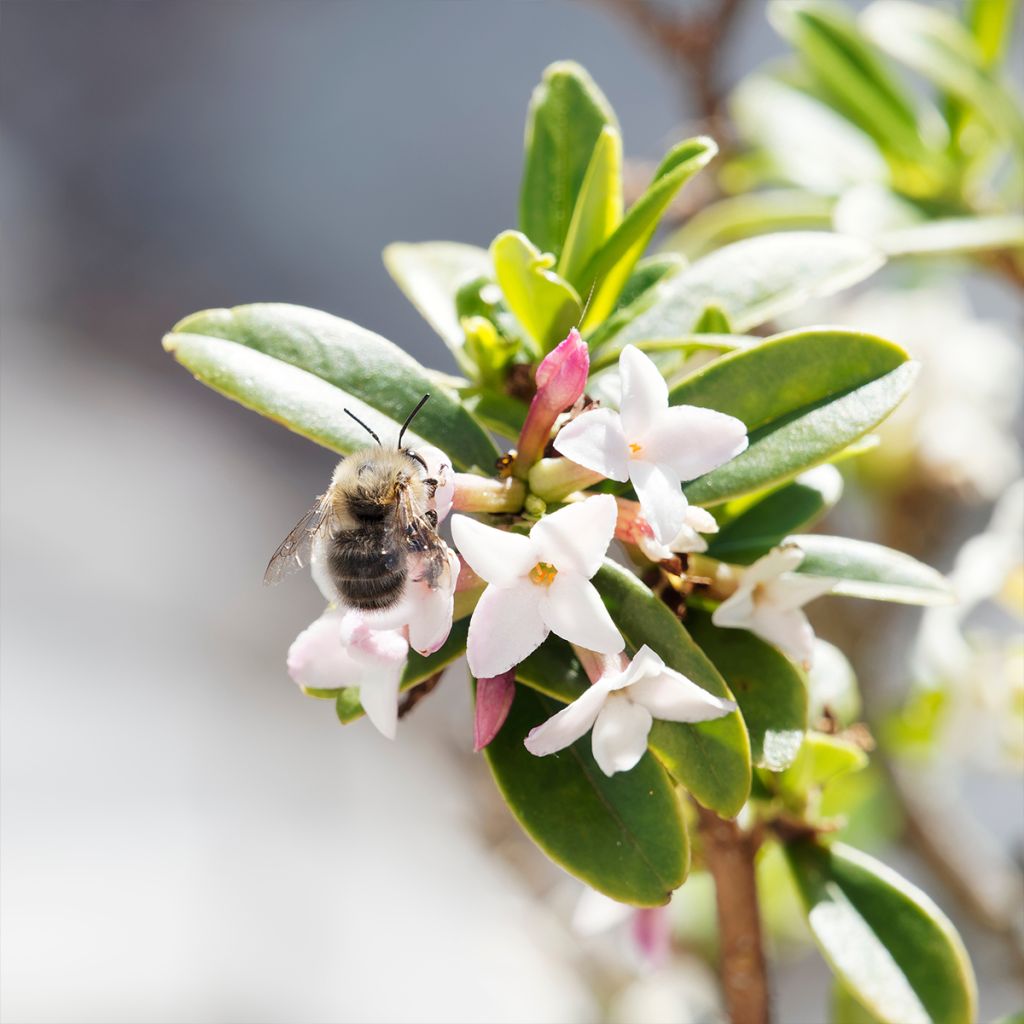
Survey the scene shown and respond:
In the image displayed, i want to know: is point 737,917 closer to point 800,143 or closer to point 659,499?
point 659,499

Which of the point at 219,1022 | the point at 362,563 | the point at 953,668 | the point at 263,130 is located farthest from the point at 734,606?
the point at 263,130

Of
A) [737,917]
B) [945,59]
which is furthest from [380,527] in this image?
[945,59]

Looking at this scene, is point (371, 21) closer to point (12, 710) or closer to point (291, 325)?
point (12, 710)

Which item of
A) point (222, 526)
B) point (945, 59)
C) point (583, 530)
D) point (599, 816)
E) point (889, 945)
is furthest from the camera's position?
point (222, 526)

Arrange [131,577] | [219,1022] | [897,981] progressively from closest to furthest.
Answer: [897,981] → [219,1022] → [131,577]

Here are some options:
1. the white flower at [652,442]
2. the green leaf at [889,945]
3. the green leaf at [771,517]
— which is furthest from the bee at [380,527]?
the green leaf at [889,945]

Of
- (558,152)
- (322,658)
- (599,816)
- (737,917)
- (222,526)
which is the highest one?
(558,152)
